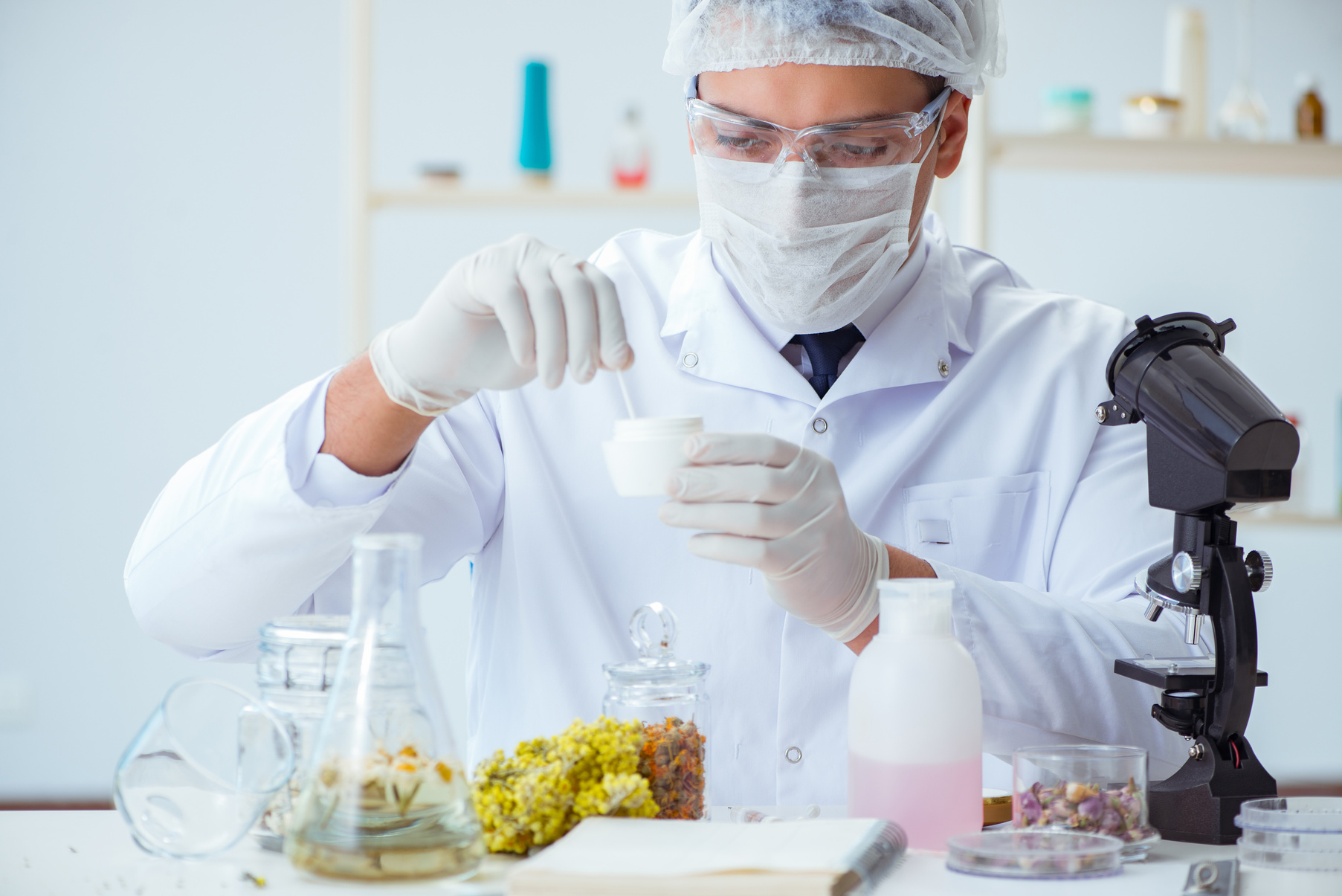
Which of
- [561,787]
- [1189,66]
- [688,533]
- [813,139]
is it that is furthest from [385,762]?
[1189,66]

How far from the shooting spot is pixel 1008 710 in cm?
101

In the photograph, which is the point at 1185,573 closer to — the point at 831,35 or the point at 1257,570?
the point at 1257,570

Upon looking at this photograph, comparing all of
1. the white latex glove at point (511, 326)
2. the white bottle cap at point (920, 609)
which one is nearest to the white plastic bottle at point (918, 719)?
the white bottle cap at point (920, 609)

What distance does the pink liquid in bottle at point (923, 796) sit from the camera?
2.52 ft

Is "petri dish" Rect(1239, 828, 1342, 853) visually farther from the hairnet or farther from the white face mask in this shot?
the hairnet

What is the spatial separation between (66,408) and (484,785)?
10.1 feet

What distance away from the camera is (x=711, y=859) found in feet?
2.21

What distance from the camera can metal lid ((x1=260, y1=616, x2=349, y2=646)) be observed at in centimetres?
78

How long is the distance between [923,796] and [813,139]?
0.70 metres

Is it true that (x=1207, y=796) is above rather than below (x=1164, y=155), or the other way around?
below

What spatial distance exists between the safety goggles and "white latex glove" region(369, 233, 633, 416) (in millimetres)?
324

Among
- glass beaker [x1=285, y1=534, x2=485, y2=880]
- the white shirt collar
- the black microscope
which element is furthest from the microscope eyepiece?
glass beaker [x1=285, y1=534, x2=485, y2=880]

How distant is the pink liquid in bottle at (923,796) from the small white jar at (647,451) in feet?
0.79

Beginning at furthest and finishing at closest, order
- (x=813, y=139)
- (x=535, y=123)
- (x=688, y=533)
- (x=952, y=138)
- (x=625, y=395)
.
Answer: (x=535, y=123) → (x=952, y=138) → (x=688, y=533) → (x=813, y=139) → (x=625, y=395)
